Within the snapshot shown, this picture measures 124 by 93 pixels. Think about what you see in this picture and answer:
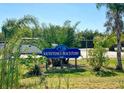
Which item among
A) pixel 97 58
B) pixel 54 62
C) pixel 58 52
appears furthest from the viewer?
pixel 54 62

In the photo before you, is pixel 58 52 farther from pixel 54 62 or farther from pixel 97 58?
pixel 54 62

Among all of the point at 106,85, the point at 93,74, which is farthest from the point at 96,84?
the point at 93,74

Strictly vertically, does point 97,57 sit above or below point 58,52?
below

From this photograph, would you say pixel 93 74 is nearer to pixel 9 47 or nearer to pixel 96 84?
pixel 96 84

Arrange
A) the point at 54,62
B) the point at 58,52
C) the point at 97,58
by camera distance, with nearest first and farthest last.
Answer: the point at 58,52
the point at 97,58
the point at 54,62

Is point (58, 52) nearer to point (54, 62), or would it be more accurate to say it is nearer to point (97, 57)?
point (97, 57)

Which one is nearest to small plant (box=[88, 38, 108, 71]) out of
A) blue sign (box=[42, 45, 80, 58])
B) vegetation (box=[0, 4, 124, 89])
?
vegetation (box=[0, 4, 124, 89])

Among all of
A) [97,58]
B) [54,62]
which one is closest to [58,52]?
[97,58]

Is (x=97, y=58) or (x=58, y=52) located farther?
(x=97, y=58)

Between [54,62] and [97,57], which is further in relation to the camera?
[54,62]

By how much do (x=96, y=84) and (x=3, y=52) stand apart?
2.49 m

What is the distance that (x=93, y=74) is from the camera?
34.9 feet

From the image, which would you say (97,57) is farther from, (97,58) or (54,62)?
(54,62)

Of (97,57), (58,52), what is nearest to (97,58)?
(97,57)
